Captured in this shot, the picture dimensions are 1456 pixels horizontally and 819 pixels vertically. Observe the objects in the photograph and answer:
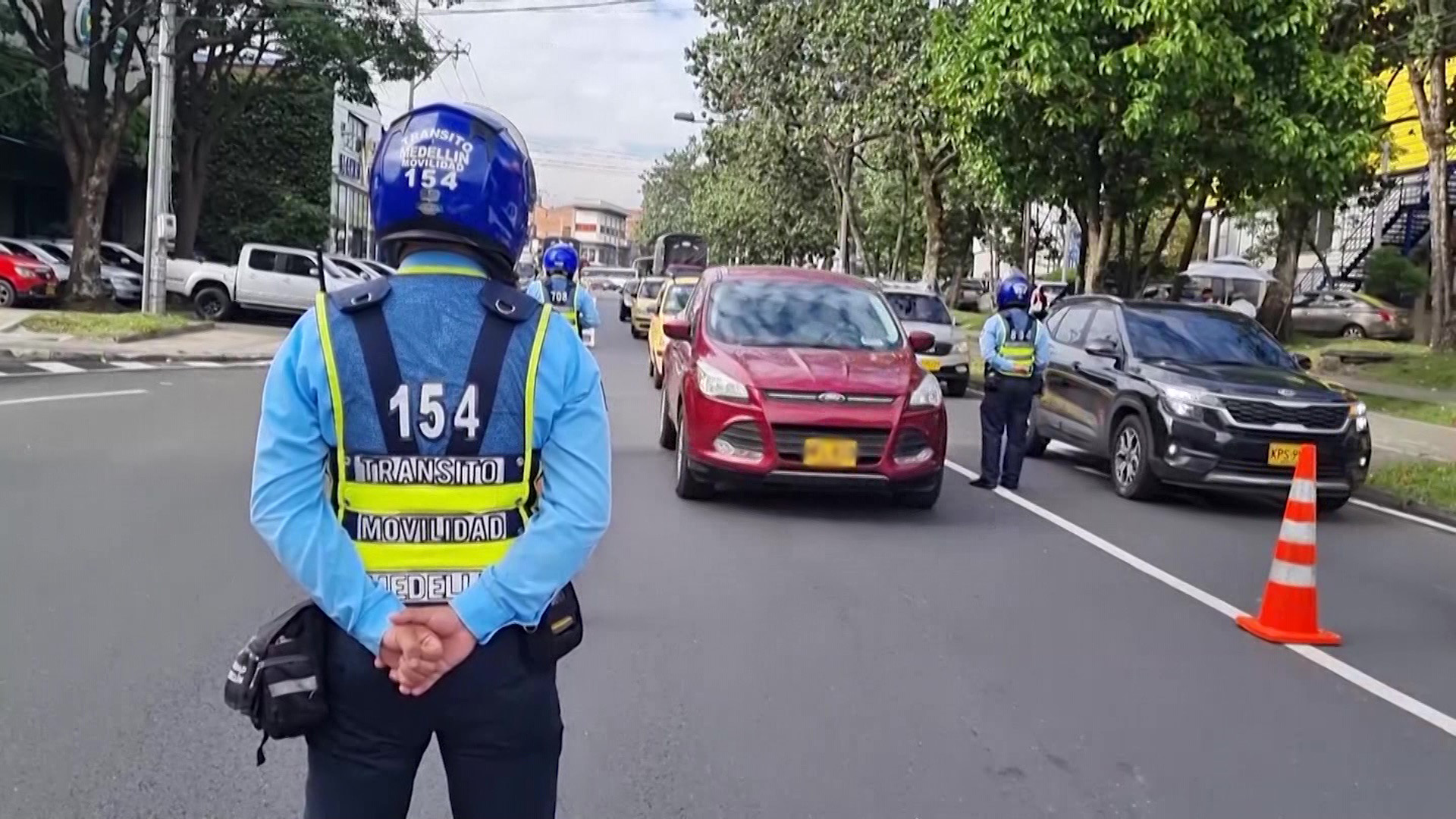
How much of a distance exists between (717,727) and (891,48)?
87.9 feet

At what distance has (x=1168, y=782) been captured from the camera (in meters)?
4.86

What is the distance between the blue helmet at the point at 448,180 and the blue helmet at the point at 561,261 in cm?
1066

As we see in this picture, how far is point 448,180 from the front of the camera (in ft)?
8.16

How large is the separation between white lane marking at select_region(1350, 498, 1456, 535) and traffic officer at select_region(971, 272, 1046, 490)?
3222mm

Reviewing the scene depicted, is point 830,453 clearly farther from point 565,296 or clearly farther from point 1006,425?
point 565,296

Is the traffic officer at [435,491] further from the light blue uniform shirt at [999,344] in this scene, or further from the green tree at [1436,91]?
the green tree at [1436,91]

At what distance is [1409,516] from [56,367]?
54.5ft

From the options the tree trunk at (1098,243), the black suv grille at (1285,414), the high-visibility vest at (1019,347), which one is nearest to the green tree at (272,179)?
the tree trunk at (1098,243)

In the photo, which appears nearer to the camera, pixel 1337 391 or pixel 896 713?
pixel 896 713

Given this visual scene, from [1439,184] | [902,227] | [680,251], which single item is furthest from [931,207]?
[680,251]

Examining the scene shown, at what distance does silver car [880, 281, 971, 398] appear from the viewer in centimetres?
2038

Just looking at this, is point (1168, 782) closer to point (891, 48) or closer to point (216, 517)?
point (216, 517)

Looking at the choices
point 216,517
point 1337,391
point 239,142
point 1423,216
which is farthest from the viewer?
point 239,142

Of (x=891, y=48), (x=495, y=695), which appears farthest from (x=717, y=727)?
(x=891, y=48)
